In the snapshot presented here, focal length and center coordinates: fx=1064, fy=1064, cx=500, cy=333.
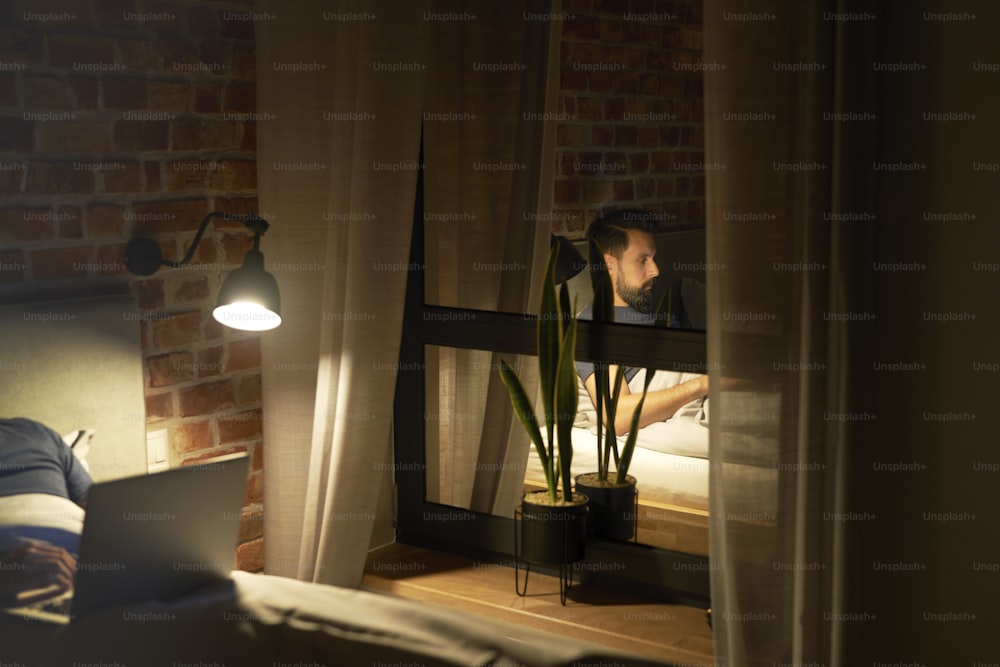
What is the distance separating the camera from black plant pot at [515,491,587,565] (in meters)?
2.86

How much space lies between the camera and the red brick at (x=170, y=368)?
9.43 ft

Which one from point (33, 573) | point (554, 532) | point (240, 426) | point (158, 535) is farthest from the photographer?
point (240, 426)

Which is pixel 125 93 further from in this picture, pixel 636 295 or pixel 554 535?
pixel 554 535

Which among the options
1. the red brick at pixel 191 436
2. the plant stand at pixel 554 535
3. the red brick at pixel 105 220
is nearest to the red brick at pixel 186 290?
the red brick at pixel 105 220

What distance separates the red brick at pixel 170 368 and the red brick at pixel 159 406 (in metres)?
0.03

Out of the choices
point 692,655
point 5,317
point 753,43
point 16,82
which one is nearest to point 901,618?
point 692,655

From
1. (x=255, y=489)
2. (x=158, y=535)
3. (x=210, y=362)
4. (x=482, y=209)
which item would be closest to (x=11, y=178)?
(x=210, y=362)

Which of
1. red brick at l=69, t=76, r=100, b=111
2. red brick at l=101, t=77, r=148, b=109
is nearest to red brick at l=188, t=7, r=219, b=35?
red brick at l=101, t=77, r=148, b=109

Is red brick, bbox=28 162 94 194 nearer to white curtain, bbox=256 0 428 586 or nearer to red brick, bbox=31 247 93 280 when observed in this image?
red brick, bbox=31 247 93 280

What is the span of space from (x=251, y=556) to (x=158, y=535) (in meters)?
1.31

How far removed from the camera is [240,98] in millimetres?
3023

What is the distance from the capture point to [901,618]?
2.31 m

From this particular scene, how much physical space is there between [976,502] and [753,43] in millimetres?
1079

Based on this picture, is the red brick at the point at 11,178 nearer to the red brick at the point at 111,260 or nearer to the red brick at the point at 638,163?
the red brick at the point at 111,260
